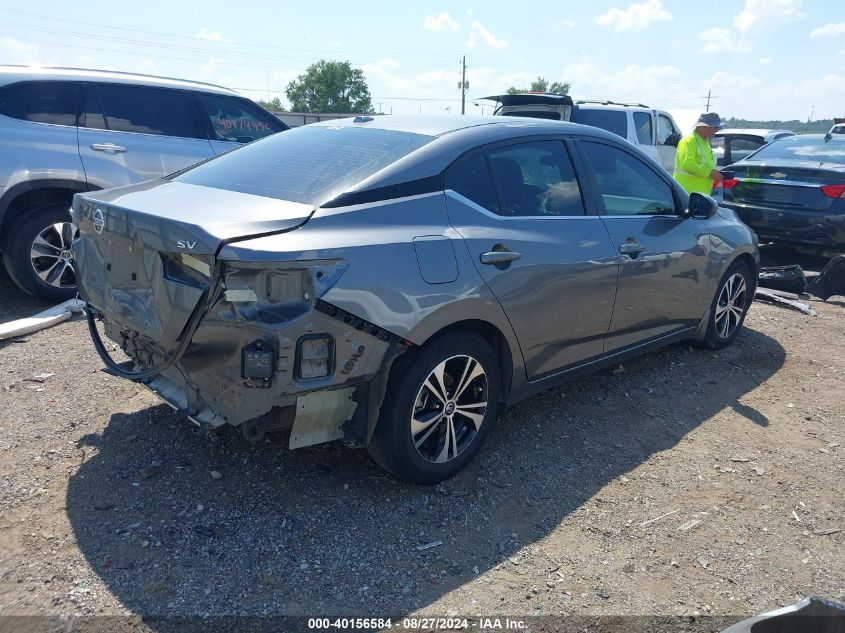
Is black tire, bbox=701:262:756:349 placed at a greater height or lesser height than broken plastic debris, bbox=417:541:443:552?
greater

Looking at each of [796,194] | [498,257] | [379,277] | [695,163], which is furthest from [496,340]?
[796,194]

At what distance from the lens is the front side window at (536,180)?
3.54m

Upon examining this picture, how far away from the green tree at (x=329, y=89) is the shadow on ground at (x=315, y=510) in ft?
258

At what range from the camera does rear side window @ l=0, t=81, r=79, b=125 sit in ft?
18.2

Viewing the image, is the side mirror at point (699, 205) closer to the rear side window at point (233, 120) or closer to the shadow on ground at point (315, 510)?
the shadow on ground at point (315, 510)

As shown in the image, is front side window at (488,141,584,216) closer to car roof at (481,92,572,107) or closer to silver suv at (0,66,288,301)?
silver suv at (0,66,288,301)

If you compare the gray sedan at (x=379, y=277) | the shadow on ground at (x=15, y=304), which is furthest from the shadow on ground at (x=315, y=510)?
the shadow on ground at (x=15, y=304)

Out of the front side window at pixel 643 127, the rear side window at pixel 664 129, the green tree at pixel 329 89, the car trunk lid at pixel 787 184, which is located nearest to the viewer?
the car trunk lid at pixel 787 184

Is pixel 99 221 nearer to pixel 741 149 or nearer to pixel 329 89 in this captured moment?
pixel 741 149

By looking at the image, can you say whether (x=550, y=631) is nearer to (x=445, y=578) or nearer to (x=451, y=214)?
(x=445, y=578)

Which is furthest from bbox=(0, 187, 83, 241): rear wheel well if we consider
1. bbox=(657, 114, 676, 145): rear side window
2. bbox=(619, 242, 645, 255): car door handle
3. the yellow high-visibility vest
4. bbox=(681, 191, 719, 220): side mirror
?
bbox=(657, 114, 676, 145): rear side window

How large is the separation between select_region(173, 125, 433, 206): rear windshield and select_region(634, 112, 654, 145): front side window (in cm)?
1018

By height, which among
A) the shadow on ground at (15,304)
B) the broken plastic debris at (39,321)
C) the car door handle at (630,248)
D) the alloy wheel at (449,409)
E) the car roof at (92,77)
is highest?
the car roof at (92,77)

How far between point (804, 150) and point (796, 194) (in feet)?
3.75
